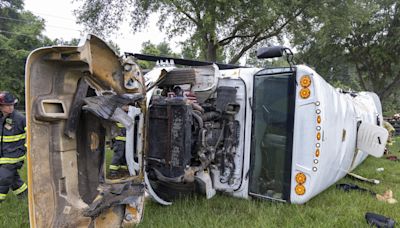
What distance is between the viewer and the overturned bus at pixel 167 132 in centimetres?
243

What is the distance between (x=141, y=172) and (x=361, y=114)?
13.9 feet

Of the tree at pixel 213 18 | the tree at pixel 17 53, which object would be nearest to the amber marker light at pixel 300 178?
the tree at pixel 213 18

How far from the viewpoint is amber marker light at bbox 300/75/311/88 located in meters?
3.39

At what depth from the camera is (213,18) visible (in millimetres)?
10438

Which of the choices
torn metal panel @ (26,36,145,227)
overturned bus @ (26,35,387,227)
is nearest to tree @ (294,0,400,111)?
overturned bus @ (26,35,387,227)

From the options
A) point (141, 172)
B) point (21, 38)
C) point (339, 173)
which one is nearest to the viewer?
point (141, 172)

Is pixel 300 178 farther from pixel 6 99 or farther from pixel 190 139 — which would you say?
pixel 6 99

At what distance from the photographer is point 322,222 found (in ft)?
10.5

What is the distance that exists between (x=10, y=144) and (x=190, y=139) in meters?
2.36

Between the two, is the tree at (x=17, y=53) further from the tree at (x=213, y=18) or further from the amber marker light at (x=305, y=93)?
the amber marker light at (x=305, y=93)

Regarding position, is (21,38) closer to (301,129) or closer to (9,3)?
(9,3)

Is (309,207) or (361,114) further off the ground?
(361,114)

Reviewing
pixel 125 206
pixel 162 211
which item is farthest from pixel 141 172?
pixel 162 211

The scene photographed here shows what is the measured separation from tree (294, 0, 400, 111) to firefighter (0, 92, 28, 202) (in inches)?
421
